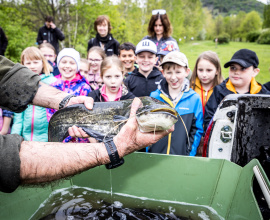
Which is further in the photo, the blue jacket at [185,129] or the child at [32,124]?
the child at [32,124]

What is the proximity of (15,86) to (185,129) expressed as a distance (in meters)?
2.22

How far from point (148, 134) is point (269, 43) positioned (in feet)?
108

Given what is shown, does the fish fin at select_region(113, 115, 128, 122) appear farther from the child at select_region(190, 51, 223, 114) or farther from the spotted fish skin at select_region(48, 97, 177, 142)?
the child at select_region(190, 51, 223, 114)

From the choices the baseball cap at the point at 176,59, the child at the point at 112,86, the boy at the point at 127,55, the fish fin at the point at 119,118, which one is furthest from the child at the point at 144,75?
the fish fin at the point at 119,118

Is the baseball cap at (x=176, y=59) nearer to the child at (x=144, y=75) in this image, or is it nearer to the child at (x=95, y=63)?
the child at (x=144, y=75)

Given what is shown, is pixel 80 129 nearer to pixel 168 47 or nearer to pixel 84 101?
pixel 84 101

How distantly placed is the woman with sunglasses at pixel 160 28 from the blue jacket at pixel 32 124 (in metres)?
3.04

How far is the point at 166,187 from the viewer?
2.55m

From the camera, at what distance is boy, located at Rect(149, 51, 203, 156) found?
315 cm

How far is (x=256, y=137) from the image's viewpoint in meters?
2.21

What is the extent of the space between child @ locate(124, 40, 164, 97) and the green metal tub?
1971mm

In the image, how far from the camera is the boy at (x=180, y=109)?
3152 millimetres

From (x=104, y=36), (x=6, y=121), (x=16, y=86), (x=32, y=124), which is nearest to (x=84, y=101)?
(x=16, y=86)

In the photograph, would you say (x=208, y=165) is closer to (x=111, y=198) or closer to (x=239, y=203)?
(x=239, y=203)
